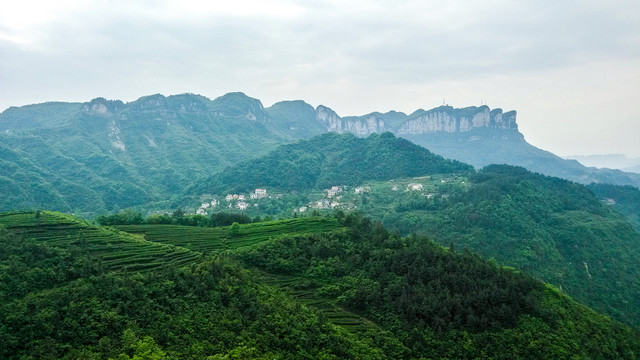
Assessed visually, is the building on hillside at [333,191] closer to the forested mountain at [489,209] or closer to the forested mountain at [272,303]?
the forested mountain at [489,209]

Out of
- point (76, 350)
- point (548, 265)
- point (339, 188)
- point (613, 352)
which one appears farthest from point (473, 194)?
point (76, 350)

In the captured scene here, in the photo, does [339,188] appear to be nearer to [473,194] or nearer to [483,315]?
[473,194]

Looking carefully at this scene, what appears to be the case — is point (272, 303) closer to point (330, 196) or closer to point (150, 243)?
point (150, 243)

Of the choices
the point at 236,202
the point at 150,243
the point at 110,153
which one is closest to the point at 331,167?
the point at 236,202

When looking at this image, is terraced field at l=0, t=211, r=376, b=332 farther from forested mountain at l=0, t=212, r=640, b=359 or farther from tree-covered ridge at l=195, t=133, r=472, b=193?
tree-covered ridge at l=195, t=133, r=472, b=193

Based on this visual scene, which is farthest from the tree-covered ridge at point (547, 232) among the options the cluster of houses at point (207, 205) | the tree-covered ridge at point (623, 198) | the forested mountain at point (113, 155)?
the forested mountain at point (113, 155)

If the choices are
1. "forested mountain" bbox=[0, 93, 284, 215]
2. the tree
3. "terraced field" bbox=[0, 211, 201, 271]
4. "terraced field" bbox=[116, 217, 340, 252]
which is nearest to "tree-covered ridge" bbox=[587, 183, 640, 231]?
"terraced field" bbox=[116, 217, 340, 252]
